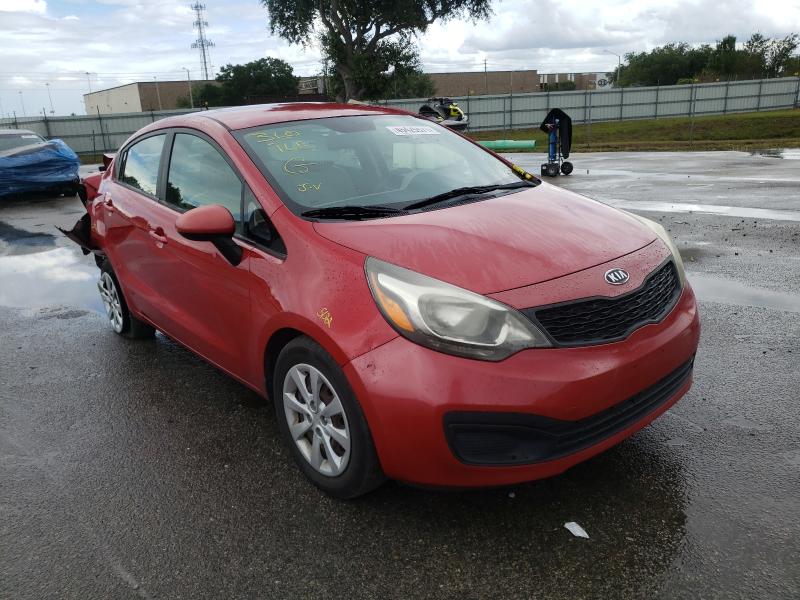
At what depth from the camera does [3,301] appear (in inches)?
248

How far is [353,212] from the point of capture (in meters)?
3.02

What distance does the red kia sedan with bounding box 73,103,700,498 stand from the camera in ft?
7.64

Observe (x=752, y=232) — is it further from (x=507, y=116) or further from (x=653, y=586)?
(x=507, y=116)

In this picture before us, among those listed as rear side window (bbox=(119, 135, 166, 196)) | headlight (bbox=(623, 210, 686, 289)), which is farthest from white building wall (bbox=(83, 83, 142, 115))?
headlight (bbox=(623, 210, 686, 289))

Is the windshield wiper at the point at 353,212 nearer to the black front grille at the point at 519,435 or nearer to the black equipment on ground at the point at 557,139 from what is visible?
the black front grille at the point at 519,435

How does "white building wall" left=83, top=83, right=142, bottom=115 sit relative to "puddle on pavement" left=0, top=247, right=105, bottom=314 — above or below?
above

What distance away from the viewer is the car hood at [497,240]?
2518 mm

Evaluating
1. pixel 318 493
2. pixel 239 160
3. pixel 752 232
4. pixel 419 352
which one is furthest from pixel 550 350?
pixel 752 232

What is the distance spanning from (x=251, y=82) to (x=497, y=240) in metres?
79.8

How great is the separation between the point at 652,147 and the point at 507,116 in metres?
14.7

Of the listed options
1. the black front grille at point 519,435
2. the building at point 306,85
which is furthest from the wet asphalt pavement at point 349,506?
the building at point 306,85

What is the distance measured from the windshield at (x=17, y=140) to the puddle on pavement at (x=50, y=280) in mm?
6502

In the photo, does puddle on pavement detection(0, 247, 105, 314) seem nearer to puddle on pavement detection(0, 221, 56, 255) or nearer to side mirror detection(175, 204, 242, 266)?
puddle on pavement detection(0, 221, 56, 255)

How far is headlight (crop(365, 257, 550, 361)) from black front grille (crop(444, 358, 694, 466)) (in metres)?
0.23
